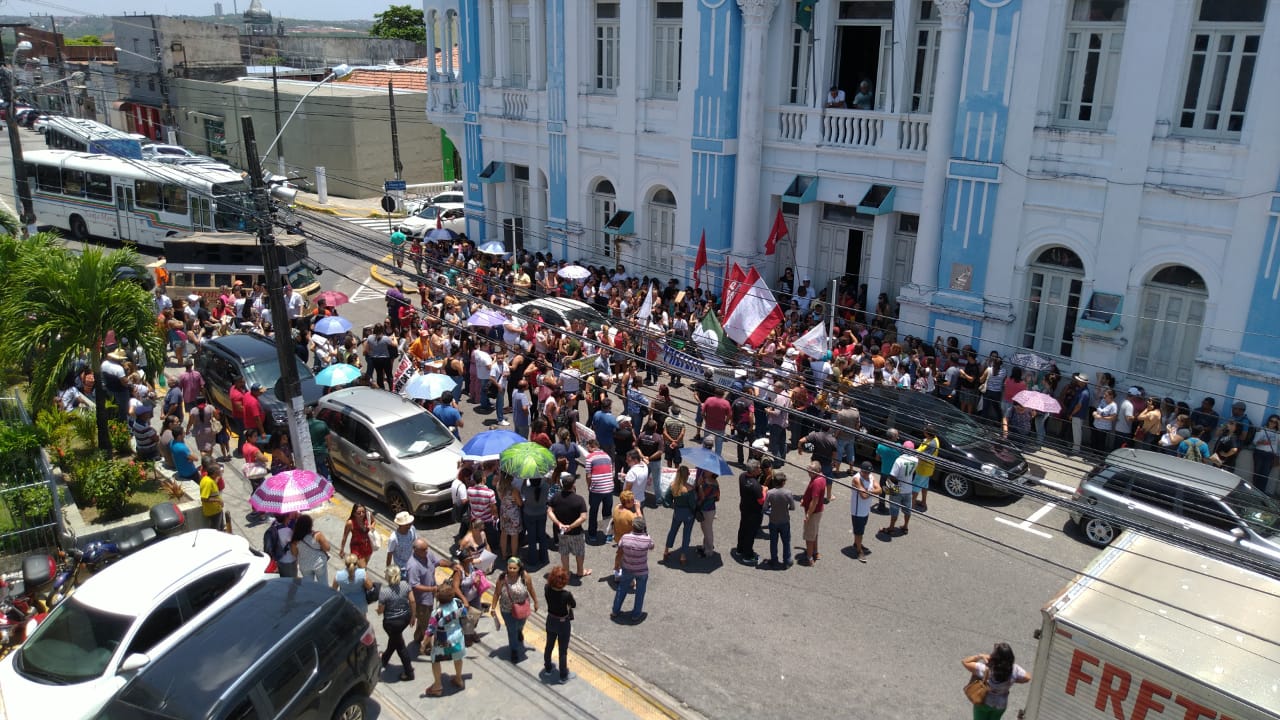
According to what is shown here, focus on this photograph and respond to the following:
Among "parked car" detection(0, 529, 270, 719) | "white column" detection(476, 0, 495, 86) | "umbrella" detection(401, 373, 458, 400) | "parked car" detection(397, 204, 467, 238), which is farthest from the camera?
"parked car" detection(397, 204, 467, 238)

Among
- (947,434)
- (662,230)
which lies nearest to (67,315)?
(947,434)

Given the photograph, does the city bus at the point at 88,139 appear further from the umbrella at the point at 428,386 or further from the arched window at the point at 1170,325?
the arched window at the point at 1170,325

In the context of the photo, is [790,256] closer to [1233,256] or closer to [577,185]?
[577,185]

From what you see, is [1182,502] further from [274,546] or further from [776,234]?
[274,546]

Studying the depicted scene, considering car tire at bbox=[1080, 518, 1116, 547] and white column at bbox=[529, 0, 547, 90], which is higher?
white column at bbox=[529, 0, 547, 90]

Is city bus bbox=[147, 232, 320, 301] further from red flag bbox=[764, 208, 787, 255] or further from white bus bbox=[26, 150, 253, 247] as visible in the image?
red flag bbox=[764, 208, 787, 255]

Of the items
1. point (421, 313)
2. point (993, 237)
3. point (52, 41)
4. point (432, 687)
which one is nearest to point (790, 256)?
point (993, 237)

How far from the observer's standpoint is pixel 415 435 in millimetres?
15023

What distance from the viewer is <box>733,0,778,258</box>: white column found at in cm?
2248

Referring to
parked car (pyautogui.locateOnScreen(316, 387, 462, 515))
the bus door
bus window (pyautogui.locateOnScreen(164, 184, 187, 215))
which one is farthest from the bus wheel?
parked car (pyautogui.locateOnScreen(316, 387, 462, 515))

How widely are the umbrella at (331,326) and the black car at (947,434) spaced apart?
32.6ft

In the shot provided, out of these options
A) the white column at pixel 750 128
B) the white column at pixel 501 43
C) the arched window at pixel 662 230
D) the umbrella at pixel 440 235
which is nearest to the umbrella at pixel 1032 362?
the white column at pixel 750 128

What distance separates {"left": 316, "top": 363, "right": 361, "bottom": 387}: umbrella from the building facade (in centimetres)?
1026

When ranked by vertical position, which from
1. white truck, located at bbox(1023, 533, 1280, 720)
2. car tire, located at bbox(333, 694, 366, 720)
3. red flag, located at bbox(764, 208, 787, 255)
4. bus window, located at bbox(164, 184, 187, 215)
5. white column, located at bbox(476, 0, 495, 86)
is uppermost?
white column, located at bbox(476, 0, 495, 86)
